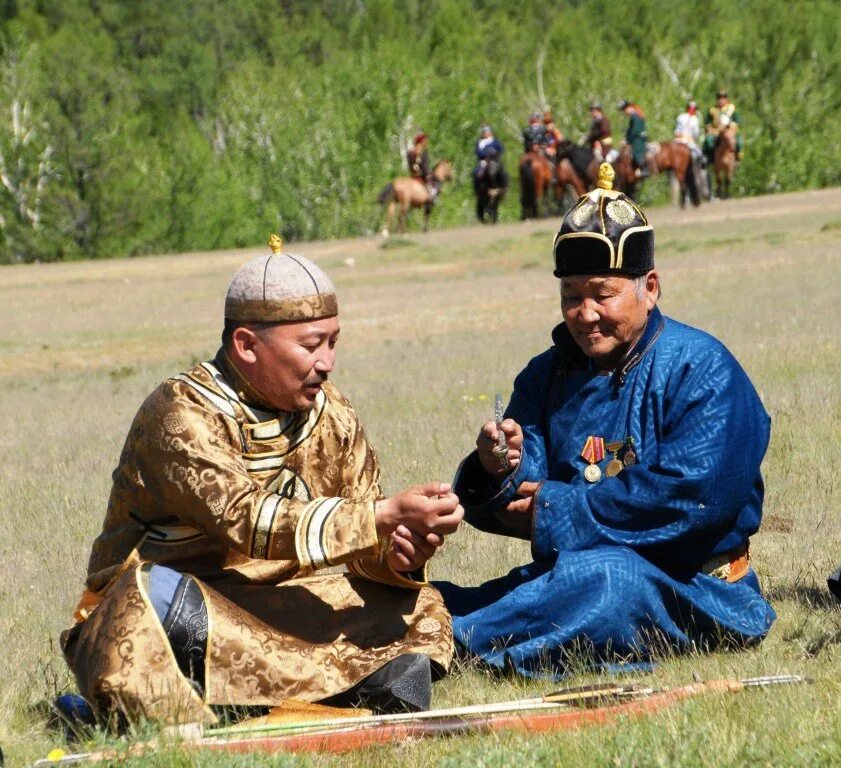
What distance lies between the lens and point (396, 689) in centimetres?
421

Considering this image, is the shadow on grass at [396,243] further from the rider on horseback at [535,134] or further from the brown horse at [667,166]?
the rider on horseback at [535,134]

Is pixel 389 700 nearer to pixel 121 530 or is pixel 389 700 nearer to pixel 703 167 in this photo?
pixel 121 530

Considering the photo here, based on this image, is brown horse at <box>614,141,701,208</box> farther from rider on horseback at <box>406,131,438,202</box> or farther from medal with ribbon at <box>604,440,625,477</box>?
medal with ribbon at <box>604,440,625,477</box>

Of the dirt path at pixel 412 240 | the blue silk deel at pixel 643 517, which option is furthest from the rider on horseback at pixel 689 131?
the blue silk deel at pixel 643 517

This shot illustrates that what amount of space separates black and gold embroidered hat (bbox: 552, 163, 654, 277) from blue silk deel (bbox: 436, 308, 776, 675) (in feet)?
0.76

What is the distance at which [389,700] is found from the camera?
13.8 ft

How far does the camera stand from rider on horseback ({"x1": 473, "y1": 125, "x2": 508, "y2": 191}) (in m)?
35.7

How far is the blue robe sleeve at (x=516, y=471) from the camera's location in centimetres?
475

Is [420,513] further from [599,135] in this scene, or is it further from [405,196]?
[405,196]

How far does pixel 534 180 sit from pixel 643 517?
3081 cm

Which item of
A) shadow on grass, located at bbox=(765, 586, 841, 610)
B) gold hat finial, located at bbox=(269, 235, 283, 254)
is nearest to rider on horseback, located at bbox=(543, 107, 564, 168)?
shadow on grass, located at bbox=(765, 586, 841, 610)

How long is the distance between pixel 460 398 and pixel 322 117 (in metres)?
40.8

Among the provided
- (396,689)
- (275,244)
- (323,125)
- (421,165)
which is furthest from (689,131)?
(396,689)

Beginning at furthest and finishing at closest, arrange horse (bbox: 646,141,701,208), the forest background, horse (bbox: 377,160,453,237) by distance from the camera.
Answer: the forest background → horse (bbox: 377,160,453,237) → horse (bbox: 646,141,701,208)
